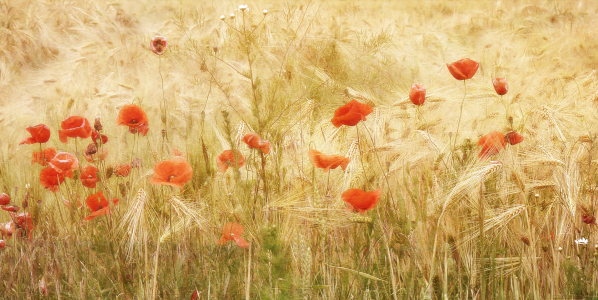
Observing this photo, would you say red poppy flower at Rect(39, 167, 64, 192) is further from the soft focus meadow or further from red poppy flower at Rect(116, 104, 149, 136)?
red poppy flower at Rect(116, 104, 149, 136)

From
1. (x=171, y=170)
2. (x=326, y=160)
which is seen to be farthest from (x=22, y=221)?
(x=326, y=160)

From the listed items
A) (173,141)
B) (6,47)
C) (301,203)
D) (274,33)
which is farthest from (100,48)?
→ (301,203)

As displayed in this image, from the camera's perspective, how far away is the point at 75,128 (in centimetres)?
137

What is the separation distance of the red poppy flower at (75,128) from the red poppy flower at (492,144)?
3.38 feet

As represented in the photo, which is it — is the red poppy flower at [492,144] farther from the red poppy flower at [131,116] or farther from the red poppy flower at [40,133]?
the red poppy flower at [40,133]

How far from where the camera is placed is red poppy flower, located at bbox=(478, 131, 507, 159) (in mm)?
1255

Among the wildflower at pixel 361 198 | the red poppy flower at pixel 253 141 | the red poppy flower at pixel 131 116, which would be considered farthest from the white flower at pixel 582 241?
the red poppy flower at pixel 131 116

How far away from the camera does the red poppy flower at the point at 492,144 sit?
4.12 ft

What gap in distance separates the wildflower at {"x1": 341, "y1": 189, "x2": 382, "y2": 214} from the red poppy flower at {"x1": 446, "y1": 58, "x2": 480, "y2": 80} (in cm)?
56

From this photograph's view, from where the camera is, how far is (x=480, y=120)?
1.95 meters

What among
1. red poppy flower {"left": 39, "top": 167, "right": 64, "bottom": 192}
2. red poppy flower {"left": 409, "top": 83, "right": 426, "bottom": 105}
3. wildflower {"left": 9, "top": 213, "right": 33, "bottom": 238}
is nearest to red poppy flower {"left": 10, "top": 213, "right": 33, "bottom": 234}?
wildflower {"left": 9, "top": 213, "right": 33, "bottom": 238}

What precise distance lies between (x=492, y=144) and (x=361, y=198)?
37 centimetres

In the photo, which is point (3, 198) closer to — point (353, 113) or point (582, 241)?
point (353, 113)

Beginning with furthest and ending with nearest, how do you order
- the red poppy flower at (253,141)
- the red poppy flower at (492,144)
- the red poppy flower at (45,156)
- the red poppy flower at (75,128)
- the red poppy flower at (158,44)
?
the red poppy flower at (158,44) → the red poppy flower at (45,156) → the red poppy flower at (75,128) → the red poppy flower at (492,144) → the red poppy flower at (253,141)
